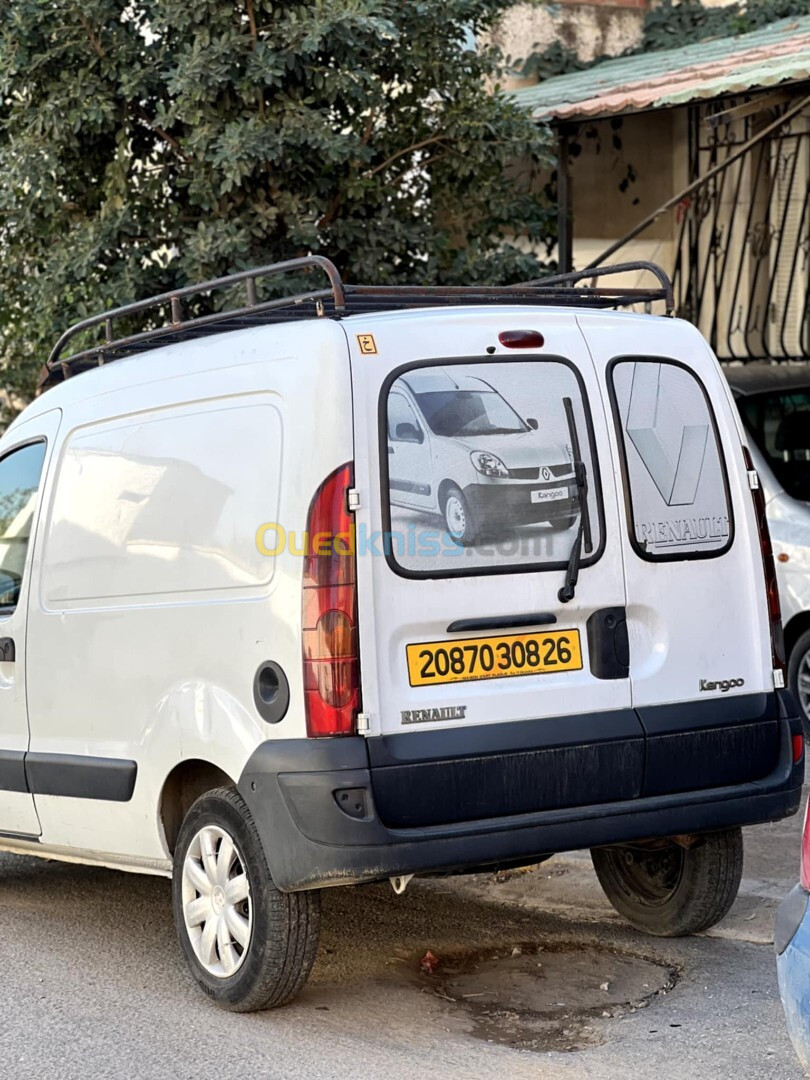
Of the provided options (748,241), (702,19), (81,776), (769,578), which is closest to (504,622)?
(769,578)

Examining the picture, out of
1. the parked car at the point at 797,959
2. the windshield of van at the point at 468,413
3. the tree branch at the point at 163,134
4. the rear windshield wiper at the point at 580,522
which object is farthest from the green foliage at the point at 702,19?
the parked car at the point at 797,959

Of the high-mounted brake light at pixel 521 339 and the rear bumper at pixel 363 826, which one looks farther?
the high-mounted brake light at pixel 521 339

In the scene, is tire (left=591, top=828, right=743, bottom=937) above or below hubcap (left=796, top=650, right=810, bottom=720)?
below

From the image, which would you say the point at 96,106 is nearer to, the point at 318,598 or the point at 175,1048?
the point at 318,598

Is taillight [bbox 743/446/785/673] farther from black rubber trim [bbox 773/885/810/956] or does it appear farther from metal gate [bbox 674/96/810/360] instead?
metal gate [bbox 674/96/810/360]

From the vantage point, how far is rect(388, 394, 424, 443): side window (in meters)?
4.37

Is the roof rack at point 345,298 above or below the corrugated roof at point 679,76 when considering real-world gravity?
below

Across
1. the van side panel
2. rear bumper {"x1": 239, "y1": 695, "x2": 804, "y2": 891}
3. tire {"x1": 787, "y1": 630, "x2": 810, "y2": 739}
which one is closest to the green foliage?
tire {"x1": 787, "y1": 630, "x2": 810, "y2": 739}

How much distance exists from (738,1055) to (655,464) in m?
1.69

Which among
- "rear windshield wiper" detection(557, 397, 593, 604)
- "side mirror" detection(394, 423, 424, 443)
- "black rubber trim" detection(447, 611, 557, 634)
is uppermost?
"side mirror" detection(394, 423, 424, 443)

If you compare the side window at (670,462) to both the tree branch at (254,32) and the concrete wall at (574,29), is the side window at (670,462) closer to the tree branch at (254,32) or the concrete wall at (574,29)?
the tree branch at (254,32)

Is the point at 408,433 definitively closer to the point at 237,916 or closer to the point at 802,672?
the point at 237,916

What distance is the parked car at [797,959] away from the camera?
3.33 meters

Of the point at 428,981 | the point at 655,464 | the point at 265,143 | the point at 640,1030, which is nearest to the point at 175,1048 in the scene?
the point at 428,981
